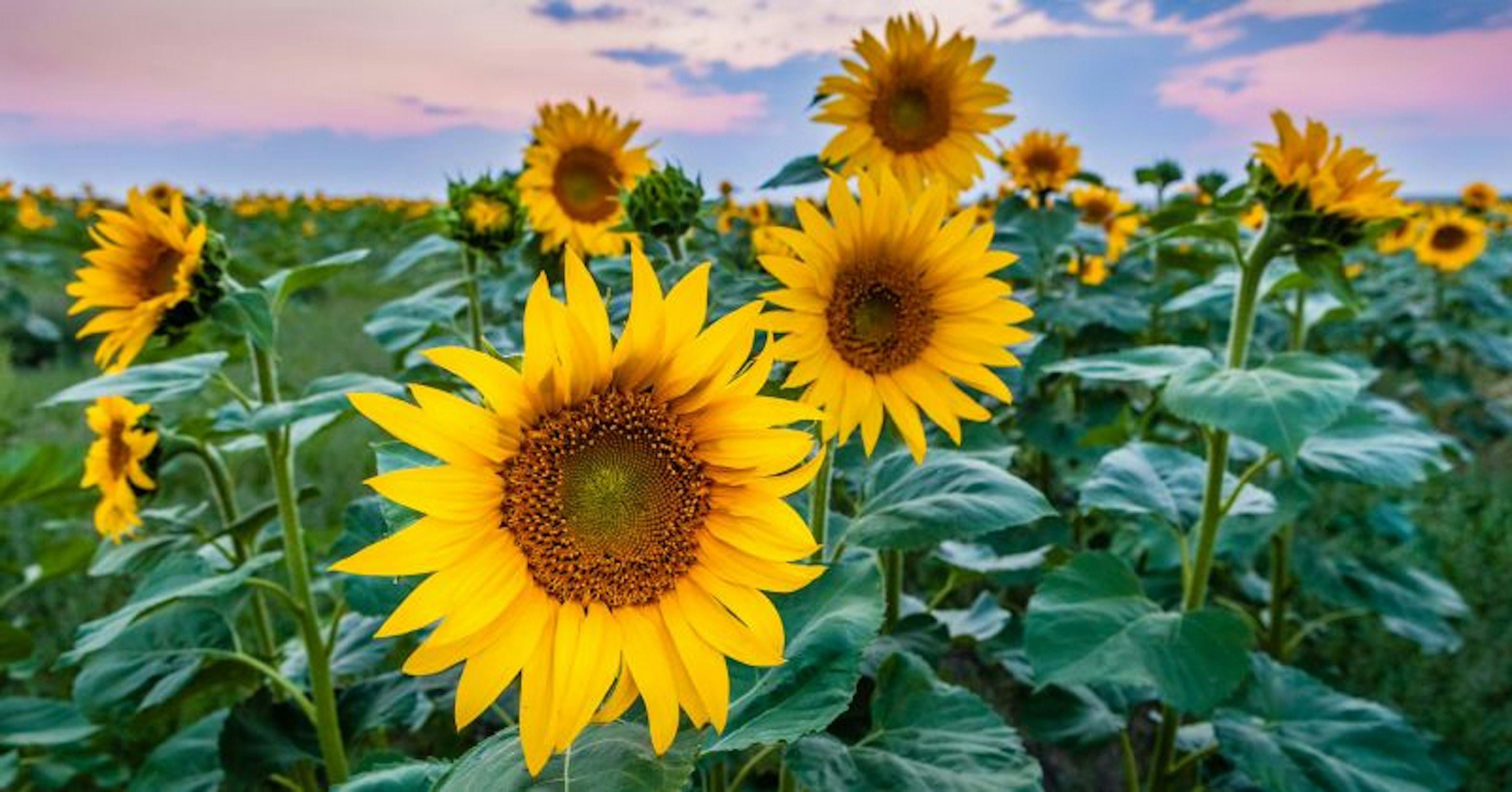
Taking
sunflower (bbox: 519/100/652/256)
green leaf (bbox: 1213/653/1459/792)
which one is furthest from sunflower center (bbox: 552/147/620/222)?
green leaf (bbox: 1213/653/1459/792)

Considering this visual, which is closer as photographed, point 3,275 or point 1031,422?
point 1031,422

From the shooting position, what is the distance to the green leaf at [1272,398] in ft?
4.79

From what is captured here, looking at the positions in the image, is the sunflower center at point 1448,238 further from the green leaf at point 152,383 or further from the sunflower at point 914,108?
the green leaf at point 152,383

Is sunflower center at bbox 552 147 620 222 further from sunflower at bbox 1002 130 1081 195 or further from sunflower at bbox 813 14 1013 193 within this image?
sunflower at bbox 1002 130 1081 195

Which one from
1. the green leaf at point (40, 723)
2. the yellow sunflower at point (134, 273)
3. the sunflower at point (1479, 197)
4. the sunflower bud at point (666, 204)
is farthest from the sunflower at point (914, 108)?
the sunflower at point (1479, 197)

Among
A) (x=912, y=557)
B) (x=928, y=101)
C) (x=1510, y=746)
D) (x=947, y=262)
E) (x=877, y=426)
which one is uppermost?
(x=928, y=101)

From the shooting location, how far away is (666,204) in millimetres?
1651

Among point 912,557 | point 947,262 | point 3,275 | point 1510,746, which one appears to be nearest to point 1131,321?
point 912,557

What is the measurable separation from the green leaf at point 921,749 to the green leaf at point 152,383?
3.50 ft

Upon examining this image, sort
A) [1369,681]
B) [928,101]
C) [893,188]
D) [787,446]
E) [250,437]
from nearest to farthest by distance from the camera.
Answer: [787,446], [893,188], [250,437], [928,101], [1369,681]

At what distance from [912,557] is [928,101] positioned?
5.23 ft

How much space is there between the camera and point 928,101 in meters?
2.17

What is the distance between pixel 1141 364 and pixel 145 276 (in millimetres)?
1687

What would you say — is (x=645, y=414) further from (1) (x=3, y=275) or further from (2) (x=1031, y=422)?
(1) (x=3, y=275)
